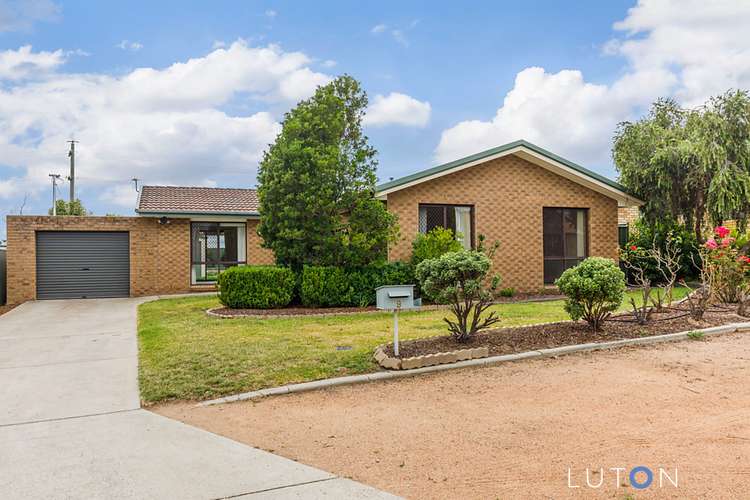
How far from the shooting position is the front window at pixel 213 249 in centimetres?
1962

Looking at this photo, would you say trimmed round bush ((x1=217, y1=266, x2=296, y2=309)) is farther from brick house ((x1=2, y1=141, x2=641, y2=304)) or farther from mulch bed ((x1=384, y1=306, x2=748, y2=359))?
mulch bed ((x1=384, y1=306, x2=748, y2=359))

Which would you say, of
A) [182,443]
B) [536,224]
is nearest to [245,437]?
[182,443]

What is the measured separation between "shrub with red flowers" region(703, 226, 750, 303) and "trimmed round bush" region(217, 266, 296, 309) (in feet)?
28.9

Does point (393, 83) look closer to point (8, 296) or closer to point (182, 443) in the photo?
point (182, 443)

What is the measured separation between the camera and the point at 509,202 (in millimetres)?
16062

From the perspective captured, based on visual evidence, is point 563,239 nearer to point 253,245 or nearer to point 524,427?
point 253,245

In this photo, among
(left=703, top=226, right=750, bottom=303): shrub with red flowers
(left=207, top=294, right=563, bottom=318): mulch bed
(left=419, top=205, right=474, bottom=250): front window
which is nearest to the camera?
(left=703, top=226, right=750, bottom=303): shrub with red flowers

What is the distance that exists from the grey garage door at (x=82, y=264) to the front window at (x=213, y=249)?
225 centimetres

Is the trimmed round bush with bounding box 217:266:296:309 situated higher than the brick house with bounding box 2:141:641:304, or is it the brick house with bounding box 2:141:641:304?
the brick house with bounding box 2:141:641:304

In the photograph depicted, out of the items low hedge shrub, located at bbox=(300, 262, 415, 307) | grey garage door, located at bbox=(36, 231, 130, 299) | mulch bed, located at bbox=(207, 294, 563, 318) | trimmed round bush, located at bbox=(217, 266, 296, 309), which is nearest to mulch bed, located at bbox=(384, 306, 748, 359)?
mulch bed, located at bbox=(207, 294, 563, 318)

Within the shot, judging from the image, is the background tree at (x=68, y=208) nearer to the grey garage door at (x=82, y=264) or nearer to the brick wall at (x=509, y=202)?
the grey garage door at (x=82, y=264)

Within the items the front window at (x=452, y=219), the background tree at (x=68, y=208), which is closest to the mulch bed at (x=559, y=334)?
the front window at (x=452, y=219)

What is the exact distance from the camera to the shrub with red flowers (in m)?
10.5

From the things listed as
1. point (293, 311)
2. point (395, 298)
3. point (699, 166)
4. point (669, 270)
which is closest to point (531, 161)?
point (669, 270)
